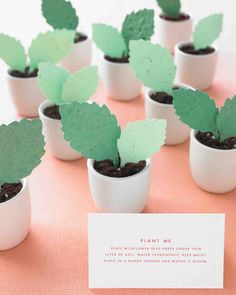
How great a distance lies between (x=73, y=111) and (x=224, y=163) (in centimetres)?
26

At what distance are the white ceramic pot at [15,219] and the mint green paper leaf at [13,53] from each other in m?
0.37

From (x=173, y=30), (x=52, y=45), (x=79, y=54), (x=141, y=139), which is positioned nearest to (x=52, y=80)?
(x=52, y=45)

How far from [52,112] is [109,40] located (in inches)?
9.6

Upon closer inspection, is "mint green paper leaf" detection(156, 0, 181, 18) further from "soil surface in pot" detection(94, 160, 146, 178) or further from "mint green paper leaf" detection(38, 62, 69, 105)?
"soil surface in pot" detection(94, 160, 146, 178)

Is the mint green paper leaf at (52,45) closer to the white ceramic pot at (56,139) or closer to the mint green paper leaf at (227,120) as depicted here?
the white ceramic pot at (56,139)

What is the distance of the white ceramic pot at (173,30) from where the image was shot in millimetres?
1323

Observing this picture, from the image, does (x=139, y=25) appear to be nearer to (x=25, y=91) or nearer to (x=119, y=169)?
(x=25, y=91)

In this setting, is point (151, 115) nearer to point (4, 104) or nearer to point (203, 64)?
point (203, 64)

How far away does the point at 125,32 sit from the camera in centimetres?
112

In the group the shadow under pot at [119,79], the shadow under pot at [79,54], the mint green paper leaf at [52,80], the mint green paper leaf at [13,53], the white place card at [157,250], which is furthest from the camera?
the shadow under pot at [79,54]

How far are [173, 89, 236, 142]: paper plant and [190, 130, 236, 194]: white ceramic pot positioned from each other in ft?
0.11

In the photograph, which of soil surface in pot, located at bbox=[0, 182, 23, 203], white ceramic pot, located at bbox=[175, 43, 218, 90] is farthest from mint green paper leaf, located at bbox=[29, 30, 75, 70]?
soil surface in pot, located at bbox=[0, 182, 23, 203]

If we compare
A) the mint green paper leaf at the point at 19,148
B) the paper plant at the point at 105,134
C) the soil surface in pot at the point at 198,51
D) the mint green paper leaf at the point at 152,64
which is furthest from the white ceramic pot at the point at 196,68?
the mint green paper leaf at the point at 19,148

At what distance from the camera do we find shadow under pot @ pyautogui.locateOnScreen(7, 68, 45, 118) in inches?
42.9
